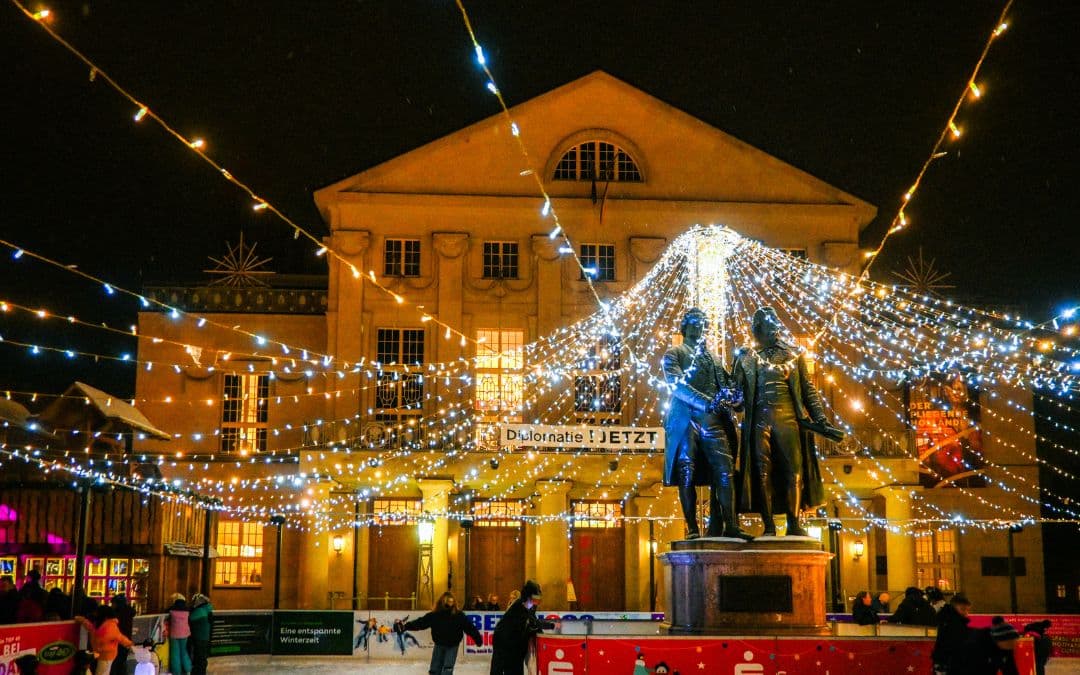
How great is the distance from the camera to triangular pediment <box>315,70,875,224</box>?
34312mm

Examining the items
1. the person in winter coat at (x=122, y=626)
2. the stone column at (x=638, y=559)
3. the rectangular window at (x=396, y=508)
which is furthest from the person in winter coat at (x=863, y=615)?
the rectangular window at (x=396, y=508)

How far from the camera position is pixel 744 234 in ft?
112

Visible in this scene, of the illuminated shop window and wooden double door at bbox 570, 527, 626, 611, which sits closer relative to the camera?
the illuminated shop window

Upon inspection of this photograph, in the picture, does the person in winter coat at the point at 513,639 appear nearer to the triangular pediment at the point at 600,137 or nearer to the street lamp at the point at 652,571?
the street lamp at the point at 652,571

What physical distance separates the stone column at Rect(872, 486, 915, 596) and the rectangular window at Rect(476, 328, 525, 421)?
1016 centimetres

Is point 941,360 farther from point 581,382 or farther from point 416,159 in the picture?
point 416,159

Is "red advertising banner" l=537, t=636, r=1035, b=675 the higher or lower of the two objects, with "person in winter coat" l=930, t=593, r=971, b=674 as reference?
lower

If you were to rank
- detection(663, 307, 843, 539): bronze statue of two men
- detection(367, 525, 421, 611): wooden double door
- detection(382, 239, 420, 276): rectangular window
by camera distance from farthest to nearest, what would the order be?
detection(382, 239, 420, 276): rectangular window → detection(367, 525, 421, 611): wooden double door → detection(663, 307, 843, 539): bronze statue of two men

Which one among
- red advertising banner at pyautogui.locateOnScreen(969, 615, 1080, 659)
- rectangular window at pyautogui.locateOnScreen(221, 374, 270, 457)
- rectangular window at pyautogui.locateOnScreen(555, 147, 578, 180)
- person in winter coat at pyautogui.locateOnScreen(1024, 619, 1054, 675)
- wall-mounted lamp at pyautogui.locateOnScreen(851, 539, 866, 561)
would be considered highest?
rectangular window at pyautogui.locateOnScreen(555, 147, 578, 180)

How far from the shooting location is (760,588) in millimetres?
11211

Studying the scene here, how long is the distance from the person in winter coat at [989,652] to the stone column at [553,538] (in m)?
22.9

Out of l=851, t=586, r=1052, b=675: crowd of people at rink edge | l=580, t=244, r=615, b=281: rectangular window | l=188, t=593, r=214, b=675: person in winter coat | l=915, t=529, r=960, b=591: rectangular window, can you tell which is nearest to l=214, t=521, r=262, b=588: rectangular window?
l=580, t=244, r=615, b=281: rectangular window

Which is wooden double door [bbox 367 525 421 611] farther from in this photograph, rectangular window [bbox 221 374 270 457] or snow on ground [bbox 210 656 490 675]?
snow on ground [bbox 210 656 490 675]

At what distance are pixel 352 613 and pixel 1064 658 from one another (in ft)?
46.7
